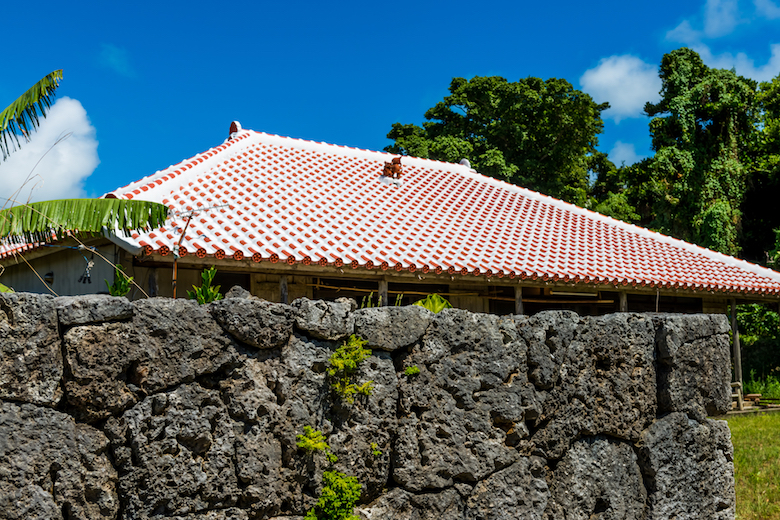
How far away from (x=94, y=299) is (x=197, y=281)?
20.8 ft

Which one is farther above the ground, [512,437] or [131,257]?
[131,257]

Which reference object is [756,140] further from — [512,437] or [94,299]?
[94,299]

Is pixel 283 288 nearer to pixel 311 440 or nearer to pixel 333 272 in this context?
pixel 333 272

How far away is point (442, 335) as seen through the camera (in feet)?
10.6

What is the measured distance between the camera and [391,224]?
983 cm

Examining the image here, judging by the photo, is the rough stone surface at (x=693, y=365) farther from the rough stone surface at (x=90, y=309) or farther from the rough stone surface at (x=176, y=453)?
the rough stone surface at (x=90, y=309)

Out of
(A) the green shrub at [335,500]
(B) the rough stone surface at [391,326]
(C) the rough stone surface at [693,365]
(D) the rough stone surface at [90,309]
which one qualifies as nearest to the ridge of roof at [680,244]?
(C) the rough stone surface at [693,365]

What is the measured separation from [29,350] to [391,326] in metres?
1.52

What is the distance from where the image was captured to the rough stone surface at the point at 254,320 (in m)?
2.75

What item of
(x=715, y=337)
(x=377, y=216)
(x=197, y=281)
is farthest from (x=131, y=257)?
(x=715, y=337)

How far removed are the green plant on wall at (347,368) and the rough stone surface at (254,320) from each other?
0.27 meters

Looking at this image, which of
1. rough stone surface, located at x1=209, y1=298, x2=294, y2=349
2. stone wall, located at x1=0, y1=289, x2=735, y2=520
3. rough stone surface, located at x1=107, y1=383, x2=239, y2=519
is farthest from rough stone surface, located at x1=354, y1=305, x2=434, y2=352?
rough stone surface, located at x1=107, y1=383, x2=239, y2=519

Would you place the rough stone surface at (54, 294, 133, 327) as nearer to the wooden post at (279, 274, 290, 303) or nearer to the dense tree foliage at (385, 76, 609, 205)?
the wooden post at (279, 274, 290, 303)

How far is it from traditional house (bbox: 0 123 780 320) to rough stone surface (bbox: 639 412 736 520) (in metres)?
4.77
